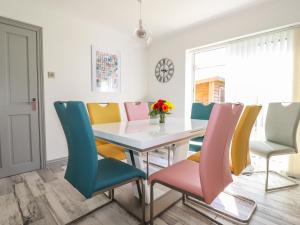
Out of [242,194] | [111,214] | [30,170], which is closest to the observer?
[111,214]

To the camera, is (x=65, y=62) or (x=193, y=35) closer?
(x=65, y=62)

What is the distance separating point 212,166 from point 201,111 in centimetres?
164

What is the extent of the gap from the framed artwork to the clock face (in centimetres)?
93

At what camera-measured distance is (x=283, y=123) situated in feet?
7.26

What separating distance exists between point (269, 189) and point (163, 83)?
272cm

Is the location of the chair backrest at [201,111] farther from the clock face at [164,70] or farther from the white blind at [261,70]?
the clock face at [164,70]

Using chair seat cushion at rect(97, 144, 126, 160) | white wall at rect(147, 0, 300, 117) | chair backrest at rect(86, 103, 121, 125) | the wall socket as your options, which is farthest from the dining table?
white wall at rect(147, 0, 300, 117)

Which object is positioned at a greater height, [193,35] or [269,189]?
[193,35]

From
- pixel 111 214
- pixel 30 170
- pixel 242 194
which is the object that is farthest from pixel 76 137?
pixel 30 170

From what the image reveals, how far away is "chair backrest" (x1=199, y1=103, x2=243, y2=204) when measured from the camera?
95cm

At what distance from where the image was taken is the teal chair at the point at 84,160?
40.4 inches

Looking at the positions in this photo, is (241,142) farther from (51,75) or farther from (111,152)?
(51,75)

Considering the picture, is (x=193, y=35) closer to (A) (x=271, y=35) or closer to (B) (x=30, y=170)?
(A) (x=271, y=35)

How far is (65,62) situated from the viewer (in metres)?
2.87
